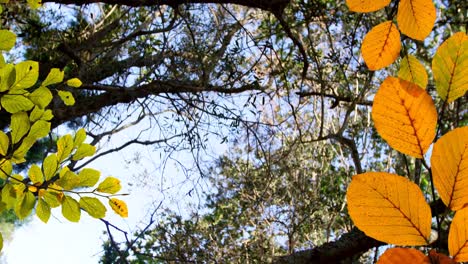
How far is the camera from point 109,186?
0.63m

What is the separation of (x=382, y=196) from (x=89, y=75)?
9.83ft

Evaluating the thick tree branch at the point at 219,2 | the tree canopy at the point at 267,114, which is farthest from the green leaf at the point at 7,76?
the thick tree branch at the point at 219,2

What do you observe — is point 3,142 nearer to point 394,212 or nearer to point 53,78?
point 53,78

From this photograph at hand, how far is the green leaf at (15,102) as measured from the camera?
0.59 meters

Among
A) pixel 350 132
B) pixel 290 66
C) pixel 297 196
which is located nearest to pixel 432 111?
pixel 290 66

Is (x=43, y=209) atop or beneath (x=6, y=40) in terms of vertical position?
beneath

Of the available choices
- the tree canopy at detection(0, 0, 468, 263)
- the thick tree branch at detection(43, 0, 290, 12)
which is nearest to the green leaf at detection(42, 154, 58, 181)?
the tree canopy at detection(0, 0, 468, 263)

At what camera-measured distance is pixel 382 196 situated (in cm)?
18

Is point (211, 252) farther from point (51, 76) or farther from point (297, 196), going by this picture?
point (51, 76)

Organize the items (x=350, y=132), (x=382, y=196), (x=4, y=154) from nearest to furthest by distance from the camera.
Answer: (x=382, y=196) → (x=4, y=154) → (x=350, y=132)

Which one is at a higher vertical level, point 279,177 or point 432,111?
point 279,177

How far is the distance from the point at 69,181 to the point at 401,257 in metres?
0.52

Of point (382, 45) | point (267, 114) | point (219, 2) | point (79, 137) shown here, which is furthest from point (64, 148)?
point (267, 114)

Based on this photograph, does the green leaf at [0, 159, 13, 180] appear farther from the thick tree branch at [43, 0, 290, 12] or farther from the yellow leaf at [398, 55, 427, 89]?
the thick tree branch at [43, 0, 290, 12]
